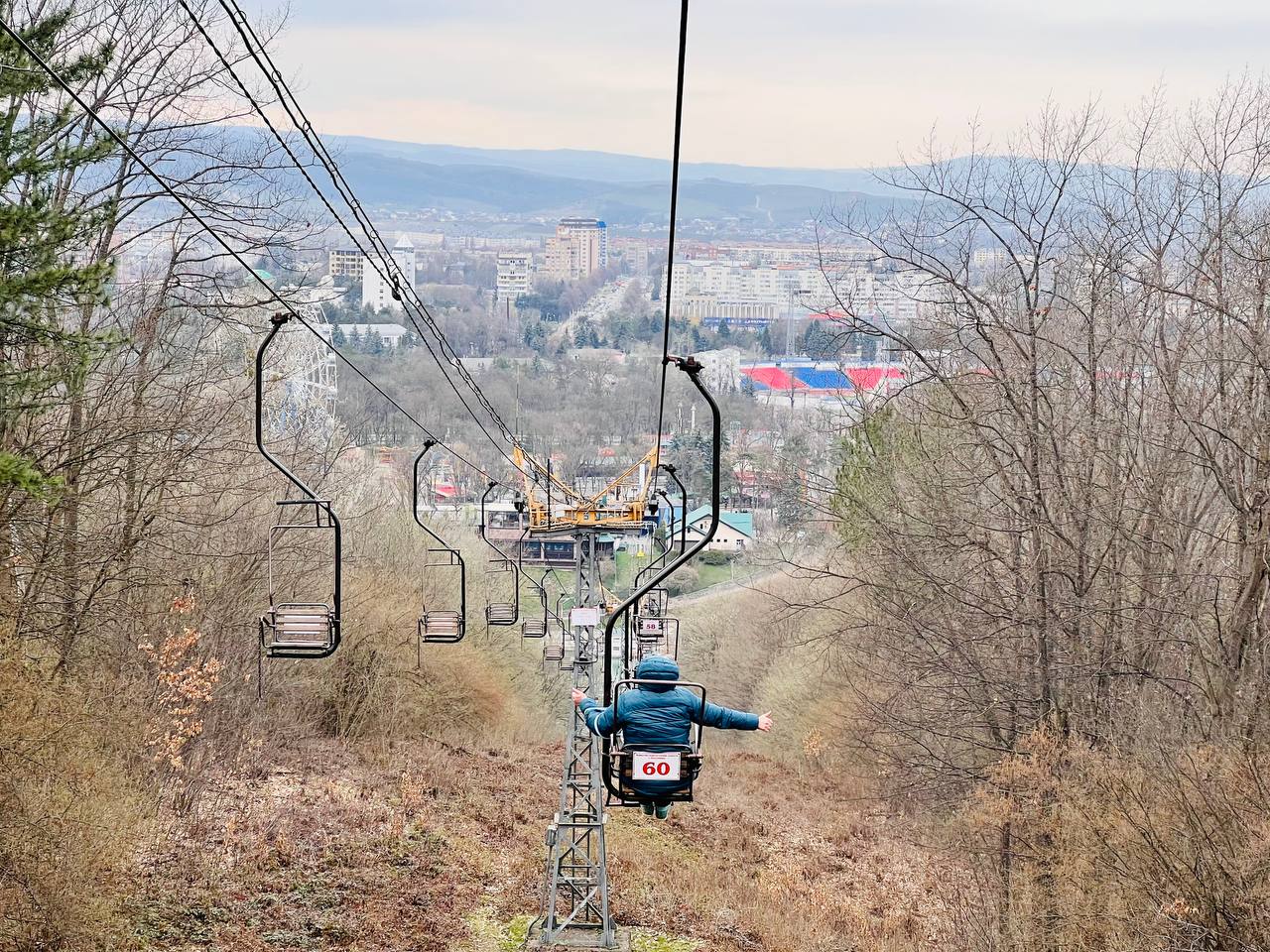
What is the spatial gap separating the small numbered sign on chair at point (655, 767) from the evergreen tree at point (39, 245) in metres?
6.44

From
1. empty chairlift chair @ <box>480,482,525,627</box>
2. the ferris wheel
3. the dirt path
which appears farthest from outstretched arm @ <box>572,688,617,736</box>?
the dirt path

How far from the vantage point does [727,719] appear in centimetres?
952

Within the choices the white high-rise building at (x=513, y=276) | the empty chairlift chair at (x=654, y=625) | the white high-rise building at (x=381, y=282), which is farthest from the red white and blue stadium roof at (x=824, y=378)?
the white high-rise building at (x=513, y=276)

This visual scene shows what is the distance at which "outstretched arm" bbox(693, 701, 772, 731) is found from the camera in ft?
30.3

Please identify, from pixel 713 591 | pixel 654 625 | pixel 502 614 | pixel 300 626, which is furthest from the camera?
pixel 713 591

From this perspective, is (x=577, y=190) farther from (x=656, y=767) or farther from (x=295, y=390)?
(x=656, y=767)

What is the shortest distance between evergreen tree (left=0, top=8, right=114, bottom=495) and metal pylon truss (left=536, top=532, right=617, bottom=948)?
8.55 metres

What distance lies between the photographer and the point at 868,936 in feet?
64.6

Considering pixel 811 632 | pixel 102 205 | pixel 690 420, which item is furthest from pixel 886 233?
pixel 690 420

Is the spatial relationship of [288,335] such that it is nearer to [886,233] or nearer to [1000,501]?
[886,233]

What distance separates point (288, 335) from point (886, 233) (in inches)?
869

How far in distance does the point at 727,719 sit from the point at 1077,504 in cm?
1048

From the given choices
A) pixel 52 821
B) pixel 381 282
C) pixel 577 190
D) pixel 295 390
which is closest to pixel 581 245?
pixel 577 190

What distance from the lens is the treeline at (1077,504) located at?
1625cm
